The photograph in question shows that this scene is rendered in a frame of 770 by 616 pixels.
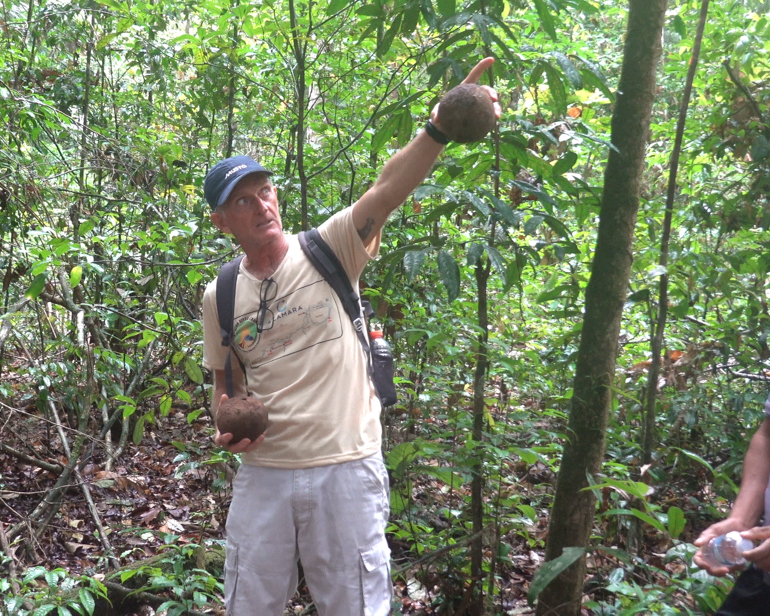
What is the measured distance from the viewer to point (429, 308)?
14.0 ft

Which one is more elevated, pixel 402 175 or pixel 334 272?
pixel 402 175

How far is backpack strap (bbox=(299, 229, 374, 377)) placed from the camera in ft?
7.13

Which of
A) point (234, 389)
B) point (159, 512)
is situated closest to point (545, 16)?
point (234, 389)

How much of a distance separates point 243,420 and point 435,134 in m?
1.01

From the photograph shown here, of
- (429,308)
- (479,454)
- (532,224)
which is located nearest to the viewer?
(532,224)

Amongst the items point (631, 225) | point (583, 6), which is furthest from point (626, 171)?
point (583, 6)

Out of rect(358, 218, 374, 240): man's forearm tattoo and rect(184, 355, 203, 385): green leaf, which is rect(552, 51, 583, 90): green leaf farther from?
rect(184, 355, 203, 385): green leaf

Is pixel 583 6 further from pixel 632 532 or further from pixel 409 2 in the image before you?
pixel 632 532

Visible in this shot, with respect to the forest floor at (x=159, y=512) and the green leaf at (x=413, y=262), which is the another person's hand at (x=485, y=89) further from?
the forest floor at (x=159, y=512)

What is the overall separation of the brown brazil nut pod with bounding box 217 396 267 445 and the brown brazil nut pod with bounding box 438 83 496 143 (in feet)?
3.25

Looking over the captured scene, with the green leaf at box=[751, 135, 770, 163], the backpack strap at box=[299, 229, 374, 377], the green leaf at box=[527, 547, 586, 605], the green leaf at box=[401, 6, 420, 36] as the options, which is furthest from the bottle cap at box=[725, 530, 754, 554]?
the green leaf at box=[751, 135, 770, 163]

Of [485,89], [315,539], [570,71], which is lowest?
[315,539]

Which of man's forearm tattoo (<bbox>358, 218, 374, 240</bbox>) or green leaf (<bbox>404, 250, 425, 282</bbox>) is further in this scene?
green leaf (<bbox>404, 250, 425, 282</bbox>)

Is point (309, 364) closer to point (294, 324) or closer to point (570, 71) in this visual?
point (294, 324)
